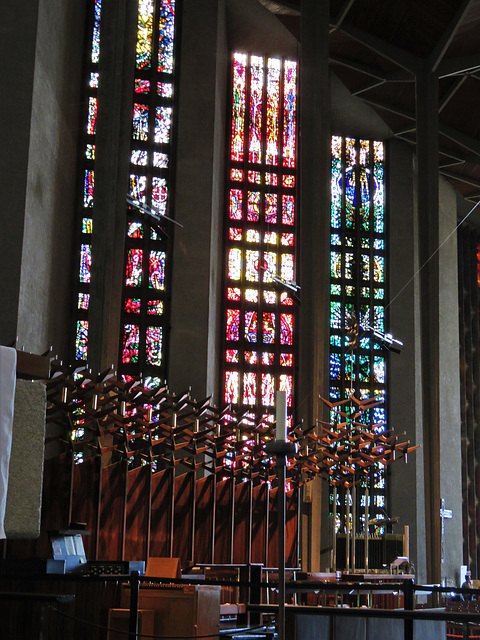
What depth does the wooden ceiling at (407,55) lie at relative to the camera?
58.5ft

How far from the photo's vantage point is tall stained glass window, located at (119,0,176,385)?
56.3 feet

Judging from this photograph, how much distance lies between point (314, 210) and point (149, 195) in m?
3.69

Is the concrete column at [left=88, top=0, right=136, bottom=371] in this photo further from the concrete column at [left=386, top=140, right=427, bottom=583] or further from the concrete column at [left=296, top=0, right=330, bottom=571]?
the concrete column at [left=386, top=140, right=427, bottom=583]

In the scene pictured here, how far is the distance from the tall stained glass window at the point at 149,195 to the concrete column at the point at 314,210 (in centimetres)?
292

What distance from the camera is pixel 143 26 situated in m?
18.7

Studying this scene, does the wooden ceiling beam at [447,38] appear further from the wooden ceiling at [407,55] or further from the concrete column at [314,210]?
the concrete column at [314,210]

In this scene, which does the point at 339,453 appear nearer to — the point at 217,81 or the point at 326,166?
the point at 326,166

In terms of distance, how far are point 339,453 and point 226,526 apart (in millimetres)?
1933

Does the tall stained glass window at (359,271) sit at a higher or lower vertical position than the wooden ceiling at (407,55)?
lower

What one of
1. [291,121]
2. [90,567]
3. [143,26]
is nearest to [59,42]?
[143,26]

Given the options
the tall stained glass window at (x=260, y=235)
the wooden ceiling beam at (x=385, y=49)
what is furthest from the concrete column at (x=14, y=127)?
the wooden ceiling beam at (x=385, y=49)

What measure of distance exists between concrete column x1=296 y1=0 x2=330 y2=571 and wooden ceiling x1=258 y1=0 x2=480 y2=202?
1865mm

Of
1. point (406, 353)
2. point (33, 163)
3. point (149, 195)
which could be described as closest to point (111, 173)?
point (33, 163)

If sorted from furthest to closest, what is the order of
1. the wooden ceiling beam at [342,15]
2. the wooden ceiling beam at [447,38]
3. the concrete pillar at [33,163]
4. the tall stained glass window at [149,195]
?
the wooden ceiling beam at [342,15] → the tall stained glass window at [149,195] → the wooden ceiling beam at [447,38] → the concrete pillar at [33,163]
